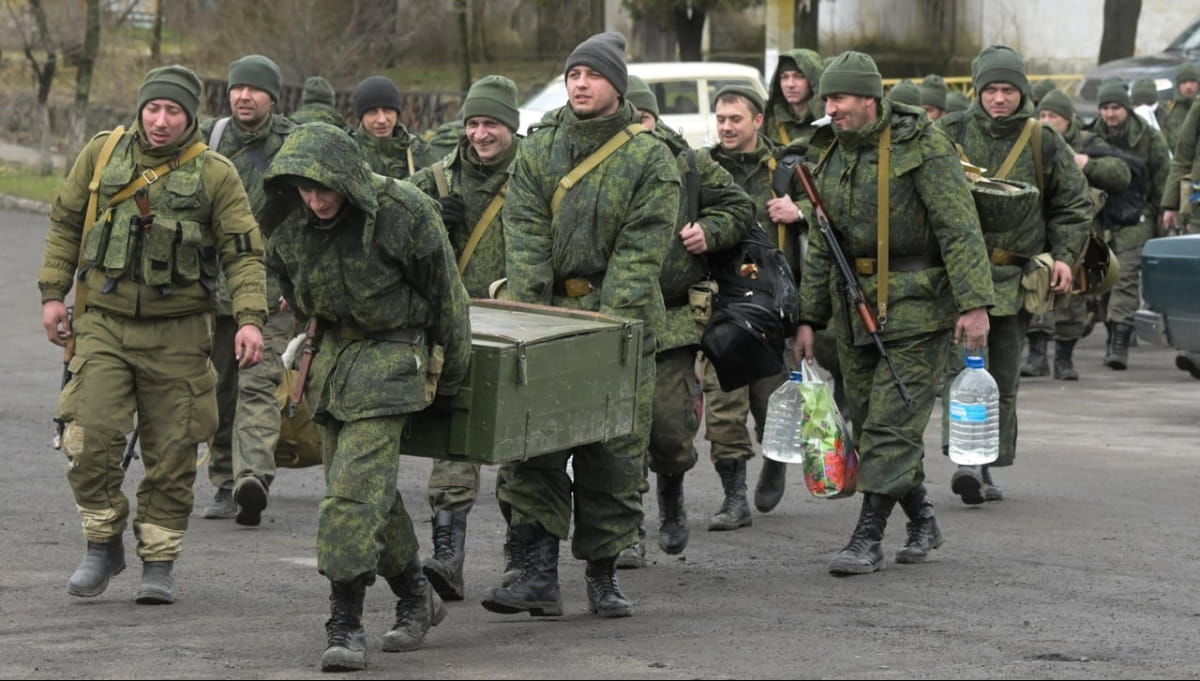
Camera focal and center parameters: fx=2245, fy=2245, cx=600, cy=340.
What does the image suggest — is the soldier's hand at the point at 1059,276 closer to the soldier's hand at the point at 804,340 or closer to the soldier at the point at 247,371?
the soldier's hand at the point at 804,340

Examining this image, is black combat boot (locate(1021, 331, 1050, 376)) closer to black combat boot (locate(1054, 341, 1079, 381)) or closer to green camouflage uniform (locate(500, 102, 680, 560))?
black combat boot (locate(1054, 341, 1079, 381))

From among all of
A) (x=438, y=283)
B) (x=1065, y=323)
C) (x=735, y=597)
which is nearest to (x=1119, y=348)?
(x=1065, y=323)

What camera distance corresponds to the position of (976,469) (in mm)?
10906


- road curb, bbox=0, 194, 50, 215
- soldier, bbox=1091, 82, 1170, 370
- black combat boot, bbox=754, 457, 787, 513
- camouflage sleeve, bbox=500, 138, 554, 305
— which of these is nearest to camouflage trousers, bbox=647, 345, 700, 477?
camouflage sleeve, bbox=500, 138, 554, 305

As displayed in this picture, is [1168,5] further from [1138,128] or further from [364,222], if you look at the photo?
[364,222]

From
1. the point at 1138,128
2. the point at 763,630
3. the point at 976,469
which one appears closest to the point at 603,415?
the point at 763,630

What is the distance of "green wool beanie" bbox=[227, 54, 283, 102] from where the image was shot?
33.1 feet

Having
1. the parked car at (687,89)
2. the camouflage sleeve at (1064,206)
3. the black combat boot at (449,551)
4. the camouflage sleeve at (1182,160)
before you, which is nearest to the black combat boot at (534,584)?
the black combat boot at (449,551)

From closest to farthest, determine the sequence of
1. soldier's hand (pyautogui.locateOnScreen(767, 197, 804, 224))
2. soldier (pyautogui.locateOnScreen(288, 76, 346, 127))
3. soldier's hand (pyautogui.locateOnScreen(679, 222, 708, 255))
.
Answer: soldier's hand (pyautogui.locateOnScreen(679, 222, 708, 255))
soldier's hand (pyautogui.locateOnScreen(767, 197, 804, 224))
soldier (pyautogui.locateOnScreen(288, 76, 346, 127))

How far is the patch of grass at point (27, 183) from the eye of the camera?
27.4 m

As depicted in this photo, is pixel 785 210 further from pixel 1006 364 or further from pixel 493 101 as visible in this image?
pixel 1006 364

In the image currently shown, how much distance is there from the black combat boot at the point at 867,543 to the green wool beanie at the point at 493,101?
6.85 ft

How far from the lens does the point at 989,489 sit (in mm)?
10867

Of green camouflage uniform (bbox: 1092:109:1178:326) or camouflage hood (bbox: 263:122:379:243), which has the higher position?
camouflage hood (bbox: 263:122:379:243)
